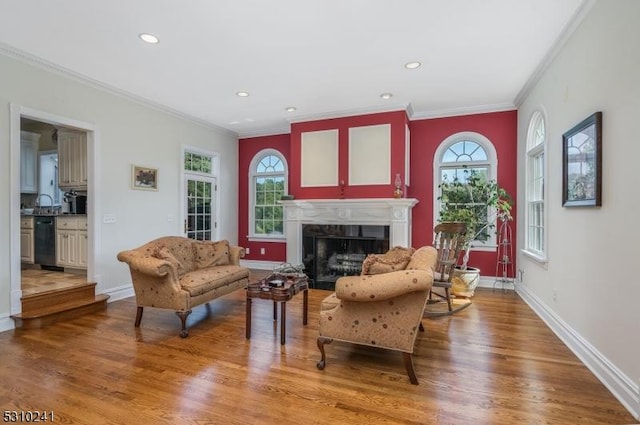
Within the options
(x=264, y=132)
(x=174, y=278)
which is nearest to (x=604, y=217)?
(x=174, y=278)

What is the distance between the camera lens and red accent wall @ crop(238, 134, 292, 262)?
6.78 metres

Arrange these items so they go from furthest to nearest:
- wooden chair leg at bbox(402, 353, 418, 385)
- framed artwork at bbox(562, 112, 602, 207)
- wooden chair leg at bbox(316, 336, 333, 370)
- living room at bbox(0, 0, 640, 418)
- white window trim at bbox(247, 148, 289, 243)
Result: white window trim at bbox(247, 148, 289, 243) < wooden chair leg at bbox(316, 336, 333, 370) < framed artwork at bbox(562, 112, 602, 207) < wooden chair leg at bbox(402, 353, 418, 385) < living room at bbox(0, 0, 640, 418)

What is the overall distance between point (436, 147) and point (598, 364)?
381 cm

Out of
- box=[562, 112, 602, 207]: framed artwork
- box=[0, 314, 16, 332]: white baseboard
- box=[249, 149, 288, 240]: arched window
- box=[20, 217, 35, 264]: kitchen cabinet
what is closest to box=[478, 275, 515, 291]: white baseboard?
box=[562, 112, 602, 207]: framed artwork

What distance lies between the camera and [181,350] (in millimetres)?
2928

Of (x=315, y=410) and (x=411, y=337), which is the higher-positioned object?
(x=411, y=337)

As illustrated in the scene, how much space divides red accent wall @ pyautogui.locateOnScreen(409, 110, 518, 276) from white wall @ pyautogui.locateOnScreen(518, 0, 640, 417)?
1.76 meters

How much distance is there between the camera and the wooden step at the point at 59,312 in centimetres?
343

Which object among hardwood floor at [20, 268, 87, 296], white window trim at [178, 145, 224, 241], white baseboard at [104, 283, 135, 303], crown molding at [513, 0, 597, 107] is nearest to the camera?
crown molding at [513, 0, 597, 107]

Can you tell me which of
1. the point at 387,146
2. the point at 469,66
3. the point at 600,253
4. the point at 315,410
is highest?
the point at 469,66

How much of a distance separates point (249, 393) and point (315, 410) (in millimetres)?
485

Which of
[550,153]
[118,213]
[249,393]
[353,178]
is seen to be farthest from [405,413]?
[118,213]

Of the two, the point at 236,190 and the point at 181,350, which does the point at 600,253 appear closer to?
the point at 181,350

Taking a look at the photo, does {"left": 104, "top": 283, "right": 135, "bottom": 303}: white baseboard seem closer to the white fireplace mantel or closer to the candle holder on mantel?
the white fireplace mantel
